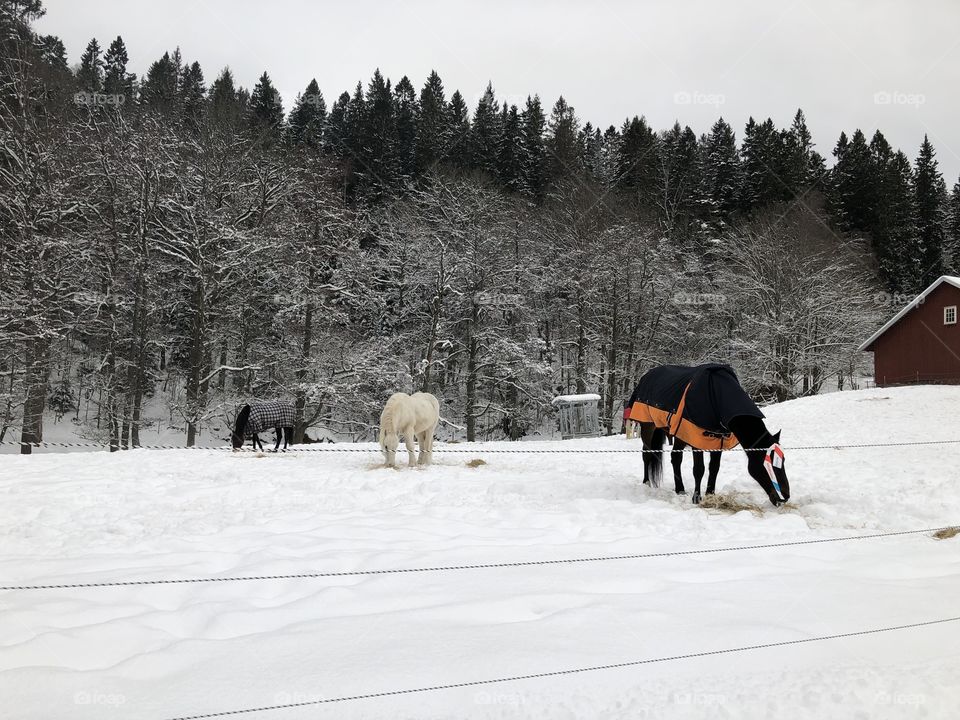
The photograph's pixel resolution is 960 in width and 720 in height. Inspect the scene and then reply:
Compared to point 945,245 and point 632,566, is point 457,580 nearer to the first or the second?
point 632,566

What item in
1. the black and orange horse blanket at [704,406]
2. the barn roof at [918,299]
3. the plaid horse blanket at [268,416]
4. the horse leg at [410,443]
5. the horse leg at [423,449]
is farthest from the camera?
the barn roof at [918,299]

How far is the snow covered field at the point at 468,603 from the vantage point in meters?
2.57

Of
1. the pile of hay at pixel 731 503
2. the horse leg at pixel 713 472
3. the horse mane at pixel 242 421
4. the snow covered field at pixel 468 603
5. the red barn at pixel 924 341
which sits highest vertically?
the red barn at pixel 924 341

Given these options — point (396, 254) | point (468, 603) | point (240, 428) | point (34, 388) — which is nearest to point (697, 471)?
point (468, 603)

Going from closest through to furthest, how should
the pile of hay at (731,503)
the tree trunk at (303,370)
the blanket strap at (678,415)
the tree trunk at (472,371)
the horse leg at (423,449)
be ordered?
the pile of hay at (731,503), the blanket strap at (678,415), the horse leg at (423,449), the tree trunk at (303,370), the tree trunk at (472,371)

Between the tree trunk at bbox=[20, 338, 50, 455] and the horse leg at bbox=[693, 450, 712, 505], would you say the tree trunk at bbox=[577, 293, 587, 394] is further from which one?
the tree trunk at bbox=[20, 338, 50, 455]

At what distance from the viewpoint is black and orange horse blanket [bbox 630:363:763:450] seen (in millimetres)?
7543

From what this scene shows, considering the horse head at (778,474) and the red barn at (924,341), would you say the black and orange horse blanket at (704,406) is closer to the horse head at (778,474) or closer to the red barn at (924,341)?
the horse head at (778,474)

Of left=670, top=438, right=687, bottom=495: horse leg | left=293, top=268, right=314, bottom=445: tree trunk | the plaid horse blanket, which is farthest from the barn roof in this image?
the plaid horse blanket

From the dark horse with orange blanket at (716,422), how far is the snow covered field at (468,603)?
460mm

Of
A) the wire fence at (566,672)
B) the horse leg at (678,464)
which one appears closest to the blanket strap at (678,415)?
the horse leg at (678,464)

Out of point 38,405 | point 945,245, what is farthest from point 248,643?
point 945,245

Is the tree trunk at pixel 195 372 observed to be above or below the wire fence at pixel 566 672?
above

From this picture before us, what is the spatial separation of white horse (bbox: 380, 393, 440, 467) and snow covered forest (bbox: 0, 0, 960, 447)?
1338cm
